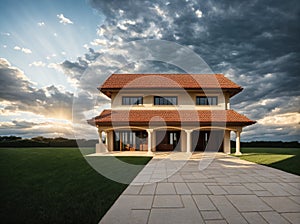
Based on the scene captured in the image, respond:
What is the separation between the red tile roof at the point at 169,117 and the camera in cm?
1592

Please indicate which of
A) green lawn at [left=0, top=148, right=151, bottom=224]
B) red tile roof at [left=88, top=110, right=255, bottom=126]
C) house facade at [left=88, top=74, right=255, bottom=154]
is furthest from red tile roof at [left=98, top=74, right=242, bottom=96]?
green lawn at [left=0, top=148, right=151, bottom=224]

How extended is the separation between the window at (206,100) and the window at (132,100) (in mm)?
5332

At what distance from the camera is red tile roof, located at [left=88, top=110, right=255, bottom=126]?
1592 cm

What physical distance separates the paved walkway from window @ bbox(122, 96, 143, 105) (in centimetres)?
1166

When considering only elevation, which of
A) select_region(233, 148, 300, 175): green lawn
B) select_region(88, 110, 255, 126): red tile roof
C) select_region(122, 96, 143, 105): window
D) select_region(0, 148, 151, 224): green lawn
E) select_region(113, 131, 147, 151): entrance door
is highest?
select_region(122, 96, 143, 105): window

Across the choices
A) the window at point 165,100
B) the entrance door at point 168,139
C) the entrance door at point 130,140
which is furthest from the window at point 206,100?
the entrance door at point 130,140

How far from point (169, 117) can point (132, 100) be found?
3.90 m

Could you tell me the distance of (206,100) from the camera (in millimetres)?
18469

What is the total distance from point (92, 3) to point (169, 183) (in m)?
6.31

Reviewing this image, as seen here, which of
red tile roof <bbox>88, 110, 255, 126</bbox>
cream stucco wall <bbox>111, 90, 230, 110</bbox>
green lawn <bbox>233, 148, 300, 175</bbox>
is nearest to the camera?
green lawn <bbox>233, 148, 300, 175</bbox>

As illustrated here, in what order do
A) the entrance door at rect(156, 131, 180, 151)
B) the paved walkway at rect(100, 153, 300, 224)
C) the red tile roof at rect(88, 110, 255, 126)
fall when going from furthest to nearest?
the entrance door at rect(156, 131, 180, 151) → the red tile roof at rect(88, 110, 255, 126) → the paved walkway at rect(100, 153, 300, 224)

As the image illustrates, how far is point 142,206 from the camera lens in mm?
4352

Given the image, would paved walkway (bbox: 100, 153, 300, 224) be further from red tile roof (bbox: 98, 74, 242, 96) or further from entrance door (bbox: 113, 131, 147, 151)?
red tile roof (bbox: 98, 74, 242, 96)

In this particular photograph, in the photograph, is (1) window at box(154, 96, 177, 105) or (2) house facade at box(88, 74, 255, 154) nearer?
(2) house facade at box(88, 74, 255, 154)
